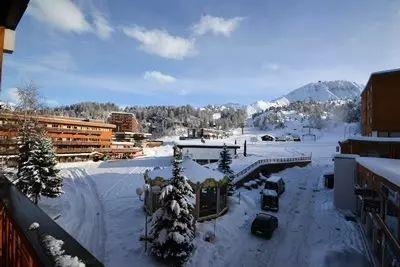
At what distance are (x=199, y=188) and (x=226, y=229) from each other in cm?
384

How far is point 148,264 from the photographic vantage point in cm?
1966

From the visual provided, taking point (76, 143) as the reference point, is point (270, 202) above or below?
below

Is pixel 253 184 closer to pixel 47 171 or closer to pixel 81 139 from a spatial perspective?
pixel 47 171

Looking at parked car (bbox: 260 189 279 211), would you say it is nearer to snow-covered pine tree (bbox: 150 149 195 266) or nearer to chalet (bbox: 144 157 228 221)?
chalet (bbox: 144 157 228 221)

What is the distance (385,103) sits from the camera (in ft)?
113

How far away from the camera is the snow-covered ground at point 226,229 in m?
21.2

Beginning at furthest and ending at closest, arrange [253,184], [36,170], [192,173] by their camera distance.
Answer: [253,184], [36,170], [192,173]

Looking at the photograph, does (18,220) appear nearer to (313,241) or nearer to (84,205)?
(313,241)

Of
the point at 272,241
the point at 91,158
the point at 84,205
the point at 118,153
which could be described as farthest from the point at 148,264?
the point at 118,153

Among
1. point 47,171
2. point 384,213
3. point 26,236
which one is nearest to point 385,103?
point 384,213

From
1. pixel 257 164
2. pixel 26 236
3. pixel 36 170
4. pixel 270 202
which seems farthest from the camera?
pixel 257 164

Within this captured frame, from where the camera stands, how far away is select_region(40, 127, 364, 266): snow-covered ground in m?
21.2

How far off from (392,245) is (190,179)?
1465cm

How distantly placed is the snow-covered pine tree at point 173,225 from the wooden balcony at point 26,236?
49.8 feet
